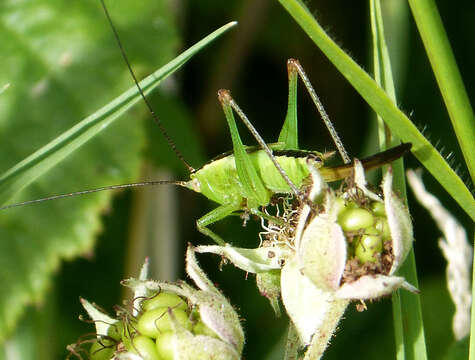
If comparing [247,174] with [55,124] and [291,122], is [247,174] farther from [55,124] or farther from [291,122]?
[55,124]

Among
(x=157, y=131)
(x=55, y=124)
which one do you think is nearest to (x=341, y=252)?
(x=55, y=124)

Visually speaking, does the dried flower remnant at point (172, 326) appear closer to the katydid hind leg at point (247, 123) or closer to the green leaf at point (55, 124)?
the katydid hind leg at point (247, 123)

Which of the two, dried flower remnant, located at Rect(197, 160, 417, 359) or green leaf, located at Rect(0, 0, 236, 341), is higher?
green leaf, located at Rect(0, 0, 236, 341)

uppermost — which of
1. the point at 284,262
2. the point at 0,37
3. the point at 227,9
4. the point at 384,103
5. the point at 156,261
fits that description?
the point at 0,37

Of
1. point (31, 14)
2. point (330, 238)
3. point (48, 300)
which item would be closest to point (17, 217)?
point (48, 300)

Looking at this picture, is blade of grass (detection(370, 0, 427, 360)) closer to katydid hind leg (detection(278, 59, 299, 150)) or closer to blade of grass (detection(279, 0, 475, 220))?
blade of grass (detection(279, 0, 475, 220))

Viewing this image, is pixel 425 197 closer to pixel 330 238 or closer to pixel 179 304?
pixel 330 238

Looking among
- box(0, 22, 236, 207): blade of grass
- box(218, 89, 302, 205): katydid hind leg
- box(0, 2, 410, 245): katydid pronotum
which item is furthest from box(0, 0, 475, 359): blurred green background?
box(0, 22, 236, 207): blade of grass
